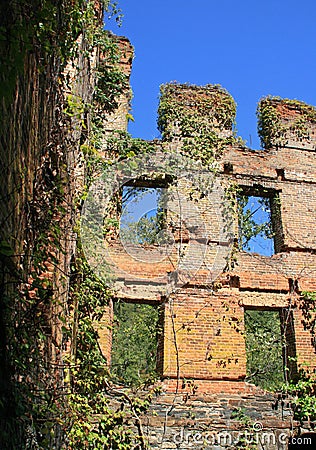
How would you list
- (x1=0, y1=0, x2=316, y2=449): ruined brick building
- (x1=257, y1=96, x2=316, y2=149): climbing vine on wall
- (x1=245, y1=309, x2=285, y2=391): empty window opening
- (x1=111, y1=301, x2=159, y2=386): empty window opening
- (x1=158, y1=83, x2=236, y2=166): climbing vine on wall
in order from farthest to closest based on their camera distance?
1. (x1=245, y1=309, x2=285, y2=391): empty window opening
2. (x1=111, y1=301, x2=159, y2=386): empty window opening
3. (x1=257, y1=96, x2=316, y2=149): climbing vine on wall
4. (x1=158, y1=83, x2=236, y2=166): climbing vine on wall
5. (x1=0, y1=0, x2=316, y2=449): ruined brick building

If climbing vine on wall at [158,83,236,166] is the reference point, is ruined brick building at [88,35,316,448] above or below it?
below

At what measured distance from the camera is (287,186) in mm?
12273

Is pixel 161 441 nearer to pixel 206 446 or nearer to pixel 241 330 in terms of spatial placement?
pixel 206 446

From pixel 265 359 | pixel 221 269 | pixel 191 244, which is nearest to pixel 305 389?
pixel 221 269

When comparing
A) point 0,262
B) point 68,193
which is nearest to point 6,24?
point 0,262

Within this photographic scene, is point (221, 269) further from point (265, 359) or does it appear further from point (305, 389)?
point (265, 359)

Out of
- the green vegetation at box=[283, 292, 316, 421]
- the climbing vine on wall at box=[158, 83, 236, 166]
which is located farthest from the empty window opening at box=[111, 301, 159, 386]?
the climbing vine on wall at box=[158, 83, 236, 166]

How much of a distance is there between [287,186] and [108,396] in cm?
656

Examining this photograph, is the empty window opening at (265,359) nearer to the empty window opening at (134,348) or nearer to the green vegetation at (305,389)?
the empty window opening at (134,348)

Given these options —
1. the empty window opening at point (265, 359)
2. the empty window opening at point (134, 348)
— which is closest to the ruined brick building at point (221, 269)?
the empty window opening at point (265, 359)

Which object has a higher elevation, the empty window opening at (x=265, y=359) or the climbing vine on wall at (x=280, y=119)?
the climbing vine on wall at (x=280, y=119)

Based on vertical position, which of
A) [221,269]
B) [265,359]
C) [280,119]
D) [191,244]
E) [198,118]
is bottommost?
[265,359]

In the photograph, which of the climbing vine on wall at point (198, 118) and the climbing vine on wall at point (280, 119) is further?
the climbing vine on wall at point (280, 119)

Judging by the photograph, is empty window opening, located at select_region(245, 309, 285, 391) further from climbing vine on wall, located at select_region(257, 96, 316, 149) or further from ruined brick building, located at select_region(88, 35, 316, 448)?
climbing vine on wall, located at select_region(257, 96, 316, 149)
